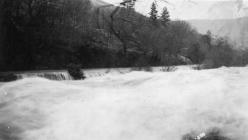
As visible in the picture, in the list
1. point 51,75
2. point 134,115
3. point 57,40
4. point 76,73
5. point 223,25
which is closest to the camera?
point 134,115

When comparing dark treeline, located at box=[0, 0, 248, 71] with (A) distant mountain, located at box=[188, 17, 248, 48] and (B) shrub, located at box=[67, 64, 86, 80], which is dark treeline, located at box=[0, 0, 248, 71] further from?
(A) distant mountain, located at box=[188, 17, 248, 48]

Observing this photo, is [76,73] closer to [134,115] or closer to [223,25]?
[134,115]

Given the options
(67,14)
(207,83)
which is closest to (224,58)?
(67,14)

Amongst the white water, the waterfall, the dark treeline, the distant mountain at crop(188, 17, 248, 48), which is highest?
the distant mountain at crop(188, 17, 248, 48)

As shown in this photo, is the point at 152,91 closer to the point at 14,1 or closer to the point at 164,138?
the point at 164,138

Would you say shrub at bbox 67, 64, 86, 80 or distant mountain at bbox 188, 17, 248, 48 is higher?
distant mountain at bbox 188, 17, 248, 48

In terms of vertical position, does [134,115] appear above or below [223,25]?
below

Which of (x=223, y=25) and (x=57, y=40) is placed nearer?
(x=57, y=40)

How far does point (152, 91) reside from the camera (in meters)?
7.29

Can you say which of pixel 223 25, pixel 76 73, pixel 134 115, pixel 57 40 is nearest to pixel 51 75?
pixel 76 73

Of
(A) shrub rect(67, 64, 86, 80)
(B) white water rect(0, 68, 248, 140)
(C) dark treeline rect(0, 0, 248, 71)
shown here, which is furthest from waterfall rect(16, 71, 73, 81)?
(B) white water rect(0, 68, 248, 140)

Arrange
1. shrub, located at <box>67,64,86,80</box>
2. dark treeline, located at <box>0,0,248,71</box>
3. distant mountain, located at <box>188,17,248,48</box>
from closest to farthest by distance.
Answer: shrub, located at <box>67,64,86,80</box> → dark treeline, located at <box>0,0,248,71</box> → distant mountain, located at <box>188,17,248,48</box>

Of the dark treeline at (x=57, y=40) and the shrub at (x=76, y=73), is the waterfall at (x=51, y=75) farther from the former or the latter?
the dark treeline at (x=57, y=40)

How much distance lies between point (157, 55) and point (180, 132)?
4061 centimetres
